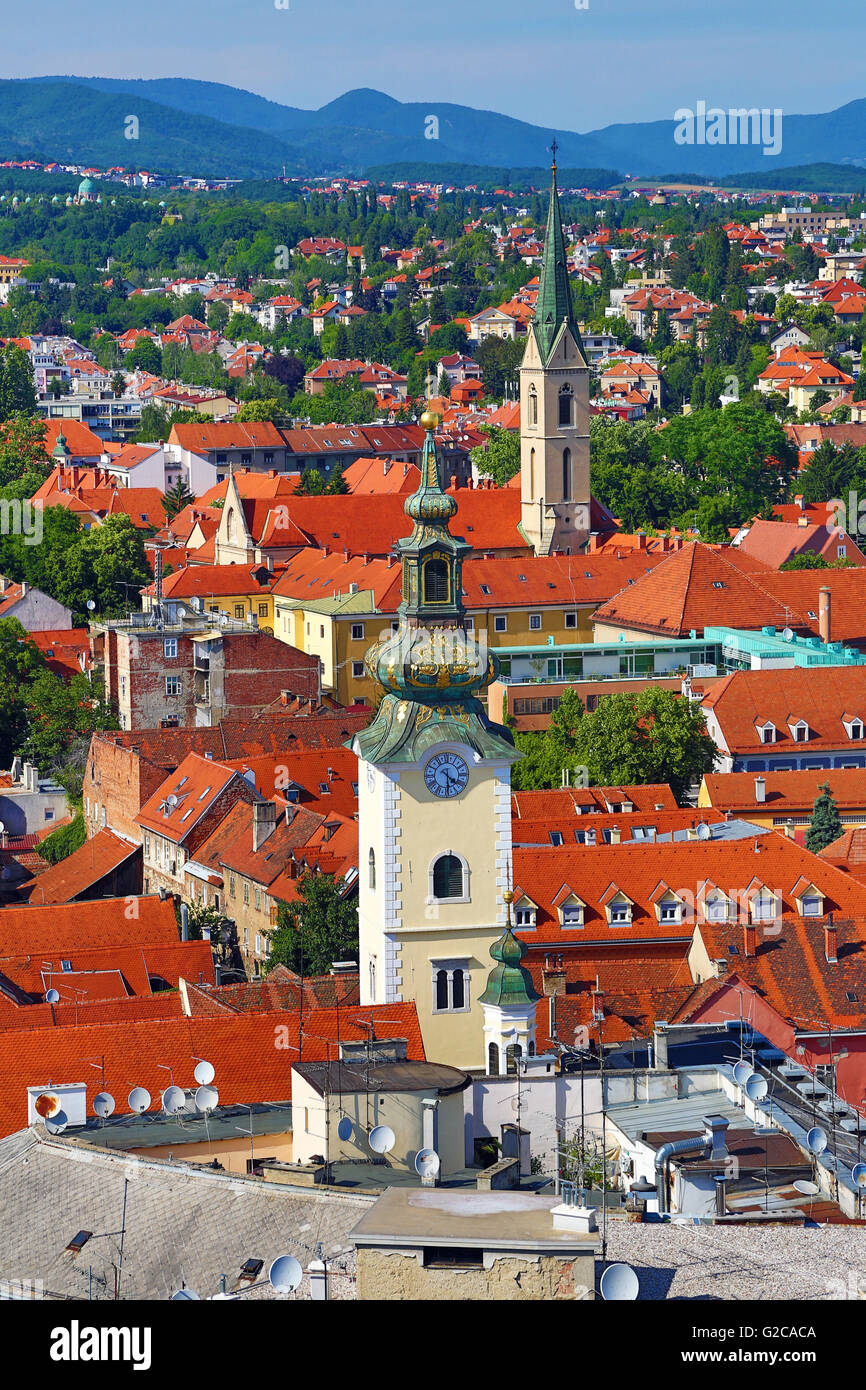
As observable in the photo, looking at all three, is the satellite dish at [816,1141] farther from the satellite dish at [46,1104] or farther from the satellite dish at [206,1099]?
the satellite dish at [46,1104]

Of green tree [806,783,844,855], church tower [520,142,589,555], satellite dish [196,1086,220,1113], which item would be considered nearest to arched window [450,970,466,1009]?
satellite dish [196,1086,220,1113]

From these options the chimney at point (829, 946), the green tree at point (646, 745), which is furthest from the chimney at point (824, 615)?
the chimney at point (829, 946)

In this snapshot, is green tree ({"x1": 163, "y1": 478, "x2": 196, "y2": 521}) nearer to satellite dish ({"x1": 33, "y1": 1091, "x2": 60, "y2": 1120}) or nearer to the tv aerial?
satellite dish ({"x1": 33, "y1": 1091, "x2": 60, "y2": 1120})

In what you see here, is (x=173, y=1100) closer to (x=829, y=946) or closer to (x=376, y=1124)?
(x=376, y=1124)

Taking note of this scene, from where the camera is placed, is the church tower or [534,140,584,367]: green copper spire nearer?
the church tower

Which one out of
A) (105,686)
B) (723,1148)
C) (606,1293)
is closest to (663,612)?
(105,686)
